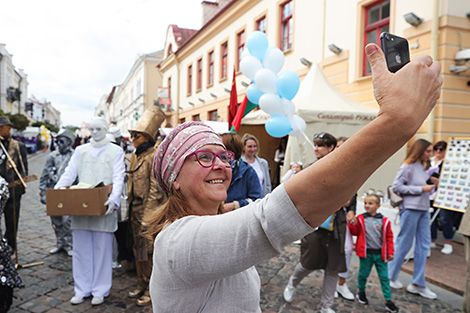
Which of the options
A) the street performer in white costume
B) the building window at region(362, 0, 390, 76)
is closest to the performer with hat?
the street performer in white costume

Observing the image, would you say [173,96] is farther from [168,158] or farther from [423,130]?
[168,158]

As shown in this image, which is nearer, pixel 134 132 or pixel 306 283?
pixel 134 132

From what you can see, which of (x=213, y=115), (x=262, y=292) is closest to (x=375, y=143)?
(x=262, y=292)

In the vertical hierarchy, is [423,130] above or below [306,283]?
above

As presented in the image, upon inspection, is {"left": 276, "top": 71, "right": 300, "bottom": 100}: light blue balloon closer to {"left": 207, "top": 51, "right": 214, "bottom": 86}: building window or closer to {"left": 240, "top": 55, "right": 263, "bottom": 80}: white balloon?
{"left": 240, "top": 55, "right": 263, "bottom": 80}: white balloon

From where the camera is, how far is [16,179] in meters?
4.94

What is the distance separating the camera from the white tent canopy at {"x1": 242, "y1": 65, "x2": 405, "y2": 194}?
271 inches

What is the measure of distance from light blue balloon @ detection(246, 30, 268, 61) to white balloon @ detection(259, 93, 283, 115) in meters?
0.73

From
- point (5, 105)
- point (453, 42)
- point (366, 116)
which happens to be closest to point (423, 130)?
point (366, 116)

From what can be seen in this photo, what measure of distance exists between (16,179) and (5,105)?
59.4 meters

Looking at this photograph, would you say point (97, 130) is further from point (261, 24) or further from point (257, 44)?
point (261, 24)

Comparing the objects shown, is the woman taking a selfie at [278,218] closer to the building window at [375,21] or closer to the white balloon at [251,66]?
the white balloon at [251,66]

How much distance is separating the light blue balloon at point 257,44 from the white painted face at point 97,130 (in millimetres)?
2447

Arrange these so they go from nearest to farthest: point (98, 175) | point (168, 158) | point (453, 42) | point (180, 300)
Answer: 1. point (180, 300)
2. point (168, 158)
3. point (98, 175)
4. point (453, 42)
